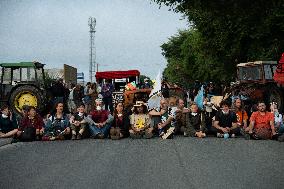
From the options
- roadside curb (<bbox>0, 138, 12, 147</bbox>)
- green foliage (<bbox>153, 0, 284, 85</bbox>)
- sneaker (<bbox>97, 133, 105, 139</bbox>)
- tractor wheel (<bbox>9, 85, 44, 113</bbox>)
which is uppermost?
green foliage (<bbox>153, 0, 284, 85</bbox>)

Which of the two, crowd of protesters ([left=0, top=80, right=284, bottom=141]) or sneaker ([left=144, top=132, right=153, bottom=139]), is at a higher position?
crowd of protesters ([left=0, top=80, right=284, bottom=141])

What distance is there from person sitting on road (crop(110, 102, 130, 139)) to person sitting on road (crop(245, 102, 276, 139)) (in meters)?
3.45

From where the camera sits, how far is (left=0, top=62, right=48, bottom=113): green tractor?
1980 cm

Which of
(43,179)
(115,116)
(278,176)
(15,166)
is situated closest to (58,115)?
(115,116)

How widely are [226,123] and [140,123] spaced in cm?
249

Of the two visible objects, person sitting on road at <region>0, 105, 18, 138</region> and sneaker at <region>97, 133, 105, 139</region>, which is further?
person sitting on road at <region>0, 105, 18, 138</region>

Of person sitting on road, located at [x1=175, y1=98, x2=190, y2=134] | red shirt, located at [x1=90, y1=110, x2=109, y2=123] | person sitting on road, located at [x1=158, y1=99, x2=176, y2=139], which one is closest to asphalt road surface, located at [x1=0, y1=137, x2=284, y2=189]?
person sitting on road, located at [x1=158, y1=99, x2=176, y2=139]

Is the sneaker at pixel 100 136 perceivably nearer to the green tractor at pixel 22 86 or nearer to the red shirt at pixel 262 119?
the red shirt at pixel 262 119

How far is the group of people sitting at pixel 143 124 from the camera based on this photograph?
600 inches

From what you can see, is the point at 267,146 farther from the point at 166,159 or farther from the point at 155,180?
the point at 155,180

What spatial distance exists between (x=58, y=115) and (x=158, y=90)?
359 centimetres

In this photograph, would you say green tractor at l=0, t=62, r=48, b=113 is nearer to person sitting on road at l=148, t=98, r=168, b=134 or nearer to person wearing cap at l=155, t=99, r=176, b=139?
person sitting on road at l=148, t=98, r=168, b=134

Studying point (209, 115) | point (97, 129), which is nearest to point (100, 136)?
point (97, 129)

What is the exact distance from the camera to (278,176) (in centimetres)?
903
